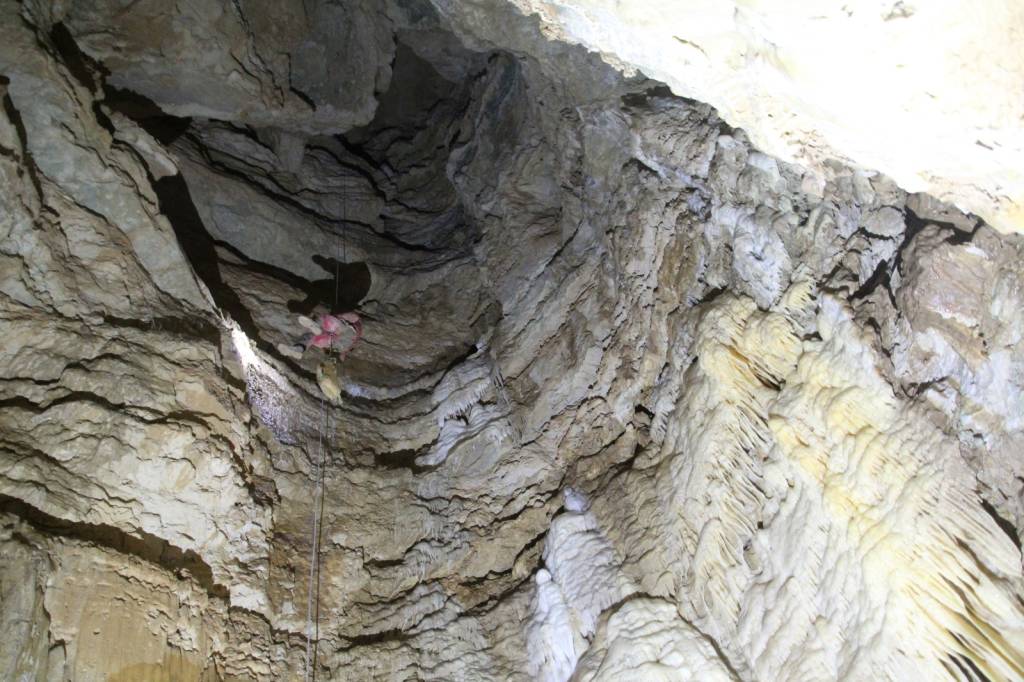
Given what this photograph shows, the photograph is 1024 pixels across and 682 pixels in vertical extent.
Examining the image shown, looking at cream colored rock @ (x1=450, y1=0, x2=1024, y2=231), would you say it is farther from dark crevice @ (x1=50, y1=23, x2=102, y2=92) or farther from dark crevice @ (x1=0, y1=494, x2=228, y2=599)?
dark crevice @ (x1=50, y1=23, x2=102, y2=92)

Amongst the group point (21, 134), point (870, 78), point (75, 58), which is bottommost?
point (75, 58)

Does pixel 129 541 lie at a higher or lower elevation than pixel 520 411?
lower

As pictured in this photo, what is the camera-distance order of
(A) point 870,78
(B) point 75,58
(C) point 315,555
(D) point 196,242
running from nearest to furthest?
1. (A) point 870,78
2. (C) point 315,555
3. (B) point 75,58
4. (D) point 196,242

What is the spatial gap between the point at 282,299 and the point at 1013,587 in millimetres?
7330

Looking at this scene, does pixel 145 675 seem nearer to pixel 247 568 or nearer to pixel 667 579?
pixel 247 568

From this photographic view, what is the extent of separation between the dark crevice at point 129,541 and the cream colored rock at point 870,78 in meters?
4.47

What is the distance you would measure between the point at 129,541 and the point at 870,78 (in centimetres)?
492

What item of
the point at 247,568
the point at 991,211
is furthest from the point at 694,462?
the point at 247,568

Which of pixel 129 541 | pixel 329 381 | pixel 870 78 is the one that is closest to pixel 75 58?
pixel 329 381

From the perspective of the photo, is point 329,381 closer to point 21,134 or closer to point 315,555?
point 315,555

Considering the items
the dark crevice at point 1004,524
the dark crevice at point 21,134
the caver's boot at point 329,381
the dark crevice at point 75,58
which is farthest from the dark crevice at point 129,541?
the dark crevice at point 1004,524

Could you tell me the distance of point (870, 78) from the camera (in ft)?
8.70

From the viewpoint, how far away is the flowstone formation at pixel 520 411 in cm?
313

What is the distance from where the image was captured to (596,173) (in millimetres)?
6984
